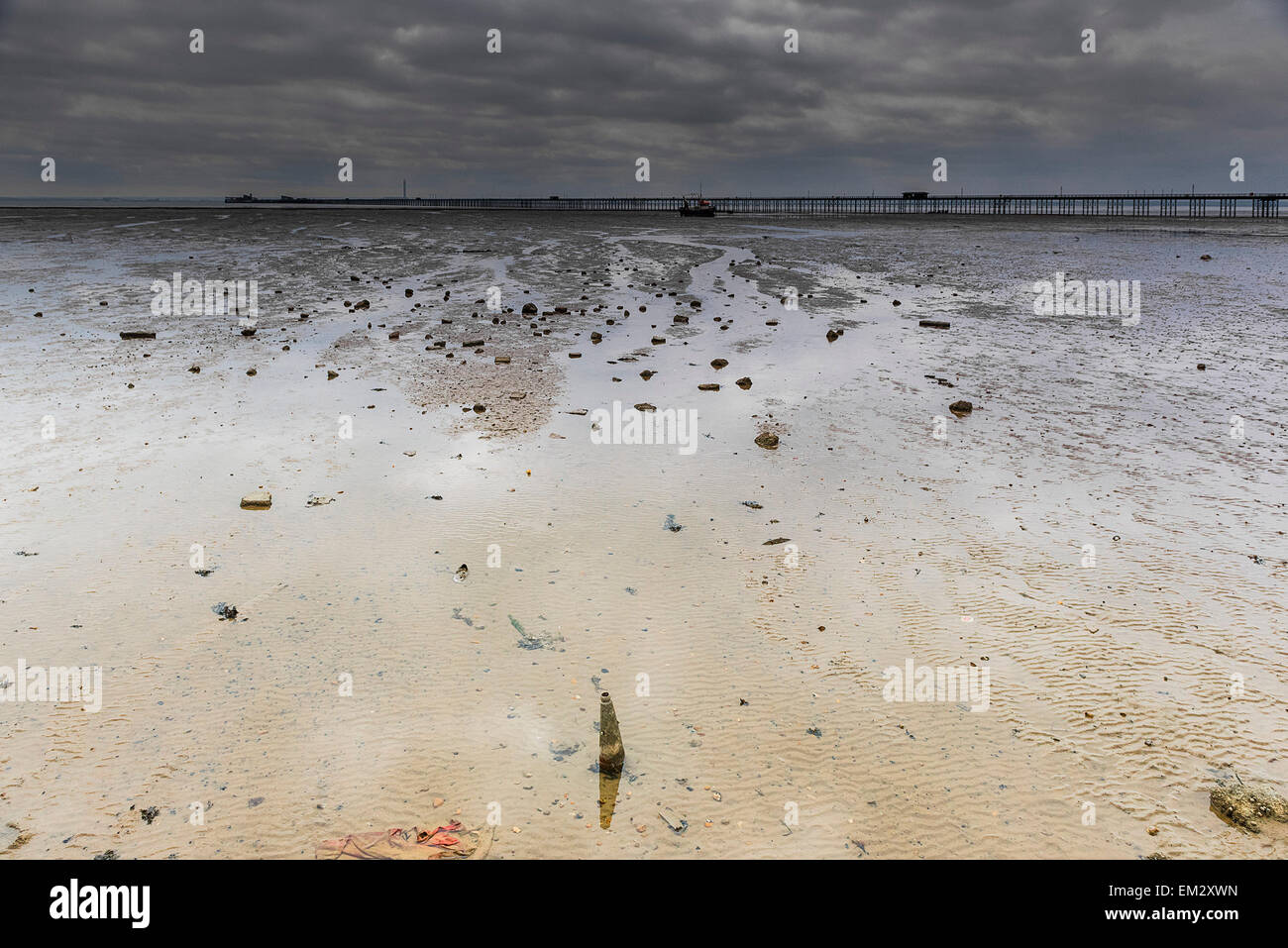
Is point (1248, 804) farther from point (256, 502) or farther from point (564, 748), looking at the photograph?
point (256, 502)

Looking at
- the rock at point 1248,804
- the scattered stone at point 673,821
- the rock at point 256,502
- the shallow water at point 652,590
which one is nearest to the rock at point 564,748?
the shallow water at point 652,590

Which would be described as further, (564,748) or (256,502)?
(256,502)

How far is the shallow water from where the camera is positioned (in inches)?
189

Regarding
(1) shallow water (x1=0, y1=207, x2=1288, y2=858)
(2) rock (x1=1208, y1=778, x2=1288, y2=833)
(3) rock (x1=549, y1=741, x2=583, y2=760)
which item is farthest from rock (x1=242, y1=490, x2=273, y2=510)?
(2) rock (x1=1208, y1=778, x2=1288, y2=833)

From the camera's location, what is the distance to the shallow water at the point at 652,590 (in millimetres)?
4793

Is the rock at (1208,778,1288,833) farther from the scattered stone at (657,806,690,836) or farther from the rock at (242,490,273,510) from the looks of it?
the rock at (242,490,273,510)

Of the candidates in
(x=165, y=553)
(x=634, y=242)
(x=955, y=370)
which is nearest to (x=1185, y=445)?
(x=955, y=370)

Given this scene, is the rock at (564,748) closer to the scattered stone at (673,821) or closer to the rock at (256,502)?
the scattered stone at (673,821)

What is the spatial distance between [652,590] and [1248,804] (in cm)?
482

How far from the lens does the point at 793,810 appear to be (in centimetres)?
477

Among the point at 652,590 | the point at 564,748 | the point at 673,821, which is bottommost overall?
the point at 673,821

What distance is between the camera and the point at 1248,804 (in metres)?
4.60

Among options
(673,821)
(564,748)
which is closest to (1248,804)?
(673,821)

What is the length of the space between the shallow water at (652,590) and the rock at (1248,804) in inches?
5.3
